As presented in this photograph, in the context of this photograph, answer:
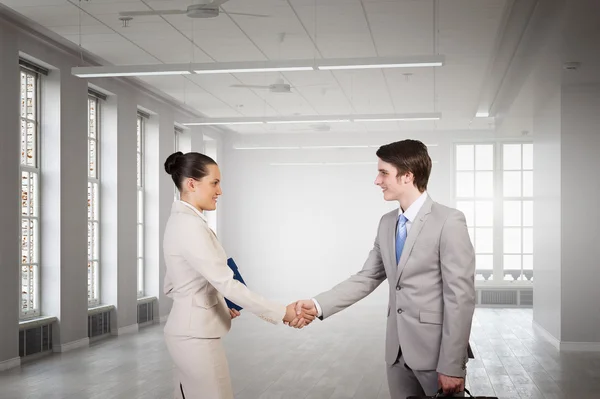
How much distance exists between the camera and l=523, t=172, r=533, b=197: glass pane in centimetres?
1581

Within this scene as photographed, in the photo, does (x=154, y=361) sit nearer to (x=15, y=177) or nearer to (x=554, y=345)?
(x=15, y=177)

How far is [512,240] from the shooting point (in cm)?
1577

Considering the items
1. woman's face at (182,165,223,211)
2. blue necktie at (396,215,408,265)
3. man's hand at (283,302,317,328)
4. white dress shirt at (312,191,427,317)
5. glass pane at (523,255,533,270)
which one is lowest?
glass pane at (523,255,533,270)

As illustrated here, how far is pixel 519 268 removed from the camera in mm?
15695

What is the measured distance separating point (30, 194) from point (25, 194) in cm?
8

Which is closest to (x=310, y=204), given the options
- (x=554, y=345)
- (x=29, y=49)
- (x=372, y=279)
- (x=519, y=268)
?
(x=519, y=268)

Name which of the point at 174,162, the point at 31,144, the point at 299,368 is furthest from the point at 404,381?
the point at 31,144

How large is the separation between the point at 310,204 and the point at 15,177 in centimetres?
948

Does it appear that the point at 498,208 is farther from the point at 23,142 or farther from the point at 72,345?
the point at 23,142

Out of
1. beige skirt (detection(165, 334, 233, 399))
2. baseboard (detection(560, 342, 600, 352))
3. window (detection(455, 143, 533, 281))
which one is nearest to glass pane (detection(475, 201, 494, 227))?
window (detection(455, 143, 533, 281))

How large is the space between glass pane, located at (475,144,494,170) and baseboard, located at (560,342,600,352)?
7.25 m

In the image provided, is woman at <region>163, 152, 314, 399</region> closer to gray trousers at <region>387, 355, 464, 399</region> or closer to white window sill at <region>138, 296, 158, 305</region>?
gray trousers at <region>387, 355, 464, 399</region>

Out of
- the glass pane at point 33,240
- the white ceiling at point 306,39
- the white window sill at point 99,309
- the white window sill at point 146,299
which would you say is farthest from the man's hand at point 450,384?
the white window sill at point 146,299

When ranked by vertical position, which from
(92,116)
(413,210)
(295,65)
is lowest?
(413,210)
